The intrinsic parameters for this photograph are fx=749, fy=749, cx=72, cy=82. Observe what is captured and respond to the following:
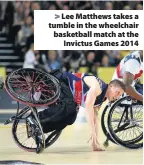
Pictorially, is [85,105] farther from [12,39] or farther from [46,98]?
[12,39]

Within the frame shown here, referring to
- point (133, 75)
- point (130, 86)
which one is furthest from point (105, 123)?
point (133, 75)

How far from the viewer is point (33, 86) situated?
852 cm

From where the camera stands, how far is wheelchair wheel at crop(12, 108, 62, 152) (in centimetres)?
861

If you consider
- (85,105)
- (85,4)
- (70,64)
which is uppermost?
(85,4)

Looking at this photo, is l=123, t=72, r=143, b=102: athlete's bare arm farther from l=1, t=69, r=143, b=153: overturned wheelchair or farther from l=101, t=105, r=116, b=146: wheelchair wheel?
l=101, t=105, r=116, b=146: wheelchair wheel

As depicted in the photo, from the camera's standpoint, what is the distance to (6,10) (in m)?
12.1

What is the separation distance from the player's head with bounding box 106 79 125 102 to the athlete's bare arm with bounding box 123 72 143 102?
0.05 m

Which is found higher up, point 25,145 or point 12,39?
point 12,39

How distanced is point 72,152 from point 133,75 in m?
1.14

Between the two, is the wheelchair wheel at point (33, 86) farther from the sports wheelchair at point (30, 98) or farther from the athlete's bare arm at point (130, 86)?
the athlete's bare arm at point (130, 86)

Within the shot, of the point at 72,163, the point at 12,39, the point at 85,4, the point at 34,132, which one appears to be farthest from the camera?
the point at 12,39

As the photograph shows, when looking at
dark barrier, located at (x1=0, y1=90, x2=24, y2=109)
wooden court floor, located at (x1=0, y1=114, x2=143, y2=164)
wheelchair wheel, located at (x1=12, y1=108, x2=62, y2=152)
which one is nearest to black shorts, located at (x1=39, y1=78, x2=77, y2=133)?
wheelchair wheel, located at (x1=12, y1=108, x2=62, y2=152)

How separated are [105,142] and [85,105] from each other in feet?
1.69

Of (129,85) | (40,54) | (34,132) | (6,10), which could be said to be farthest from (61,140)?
(6,10)
